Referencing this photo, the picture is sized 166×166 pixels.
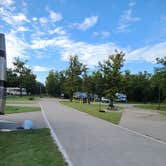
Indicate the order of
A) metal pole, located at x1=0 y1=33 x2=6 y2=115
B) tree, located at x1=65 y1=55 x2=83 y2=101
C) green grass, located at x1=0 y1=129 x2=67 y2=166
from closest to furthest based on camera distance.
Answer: green grass, located at x1=0 y1=129 x2=67 y2=166 < metal pole, located at x1=0 y1=33 x2=6 y2=115 < tree, located at x1=65 y1=55 x2=83 y2=101

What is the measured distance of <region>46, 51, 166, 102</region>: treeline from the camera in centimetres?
3741

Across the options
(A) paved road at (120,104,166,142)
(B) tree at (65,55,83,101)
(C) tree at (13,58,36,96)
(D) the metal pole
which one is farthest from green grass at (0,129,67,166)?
(C) tree at (13,58,36,96)

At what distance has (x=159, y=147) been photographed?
9.75m

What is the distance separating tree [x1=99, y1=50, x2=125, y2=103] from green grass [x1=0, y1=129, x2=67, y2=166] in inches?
1039

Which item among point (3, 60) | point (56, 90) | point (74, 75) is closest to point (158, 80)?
point (74, 75)

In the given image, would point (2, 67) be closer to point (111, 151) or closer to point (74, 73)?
point (111, 151)

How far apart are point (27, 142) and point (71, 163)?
10.8 feet

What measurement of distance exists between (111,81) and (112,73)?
3.27ft

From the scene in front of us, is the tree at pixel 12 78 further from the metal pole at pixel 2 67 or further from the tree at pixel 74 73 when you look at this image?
the metal pole at pixel 2 67

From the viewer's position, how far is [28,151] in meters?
8.36

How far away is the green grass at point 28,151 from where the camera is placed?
22.9 feet

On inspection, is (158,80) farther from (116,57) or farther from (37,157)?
(37,157)

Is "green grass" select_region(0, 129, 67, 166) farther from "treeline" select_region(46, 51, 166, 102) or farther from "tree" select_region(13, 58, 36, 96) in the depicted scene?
"tree" select_region(13, 58, 36, 96)

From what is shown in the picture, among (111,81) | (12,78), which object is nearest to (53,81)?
(12,78)
